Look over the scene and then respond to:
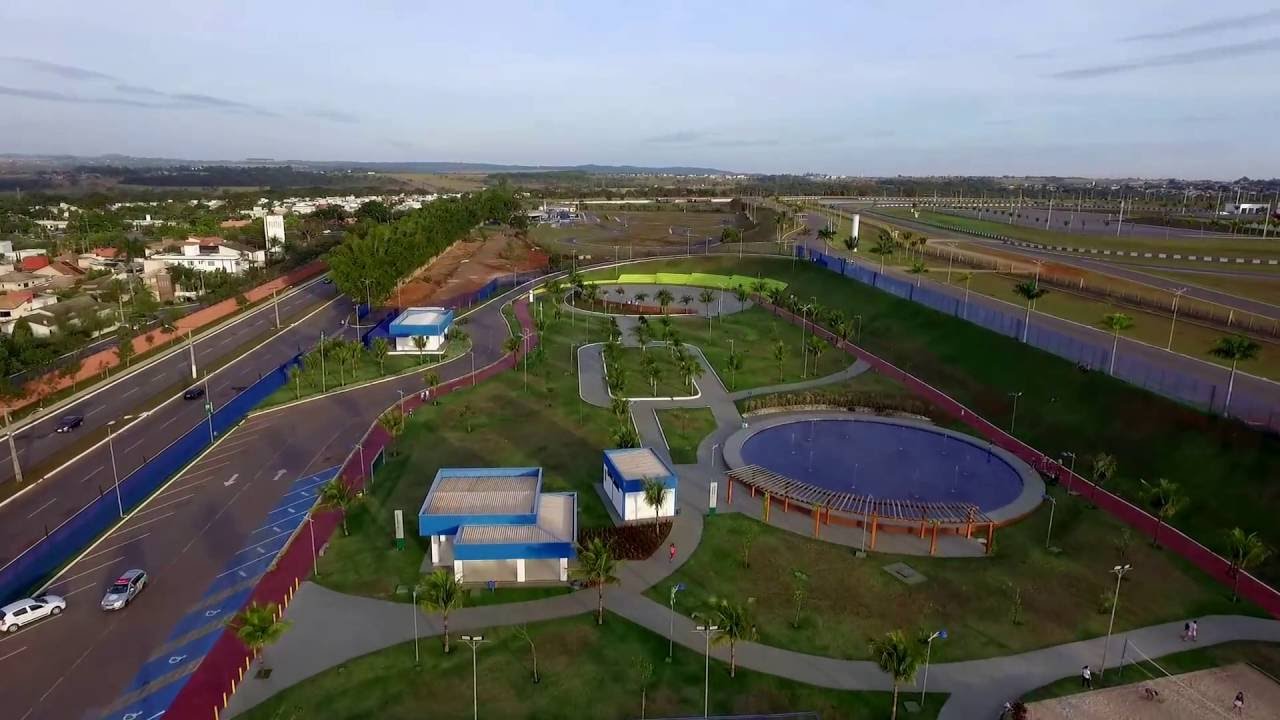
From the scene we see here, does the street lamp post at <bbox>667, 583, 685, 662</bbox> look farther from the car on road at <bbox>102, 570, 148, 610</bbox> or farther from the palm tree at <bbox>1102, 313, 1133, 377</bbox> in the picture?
the palm tree at <bbox>1102, 313, 1133, 377</bbox>

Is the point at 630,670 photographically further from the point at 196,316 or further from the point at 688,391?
the point at 196,316

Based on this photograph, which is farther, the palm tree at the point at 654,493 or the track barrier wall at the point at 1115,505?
the palm tree at the point at 654,493

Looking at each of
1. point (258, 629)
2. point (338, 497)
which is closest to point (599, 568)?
point (258, 629)

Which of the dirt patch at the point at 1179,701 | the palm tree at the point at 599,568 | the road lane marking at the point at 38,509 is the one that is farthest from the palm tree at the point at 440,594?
the road lane marking at the point at 38,509

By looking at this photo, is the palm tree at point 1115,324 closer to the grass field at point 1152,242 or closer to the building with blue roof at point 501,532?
the building with blue roof at point 501,532

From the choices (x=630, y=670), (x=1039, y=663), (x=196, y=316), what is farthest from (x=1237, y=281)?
(x=196, y=316)

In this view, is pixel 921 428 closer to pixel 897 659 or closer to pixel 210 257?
pixel 897 659
